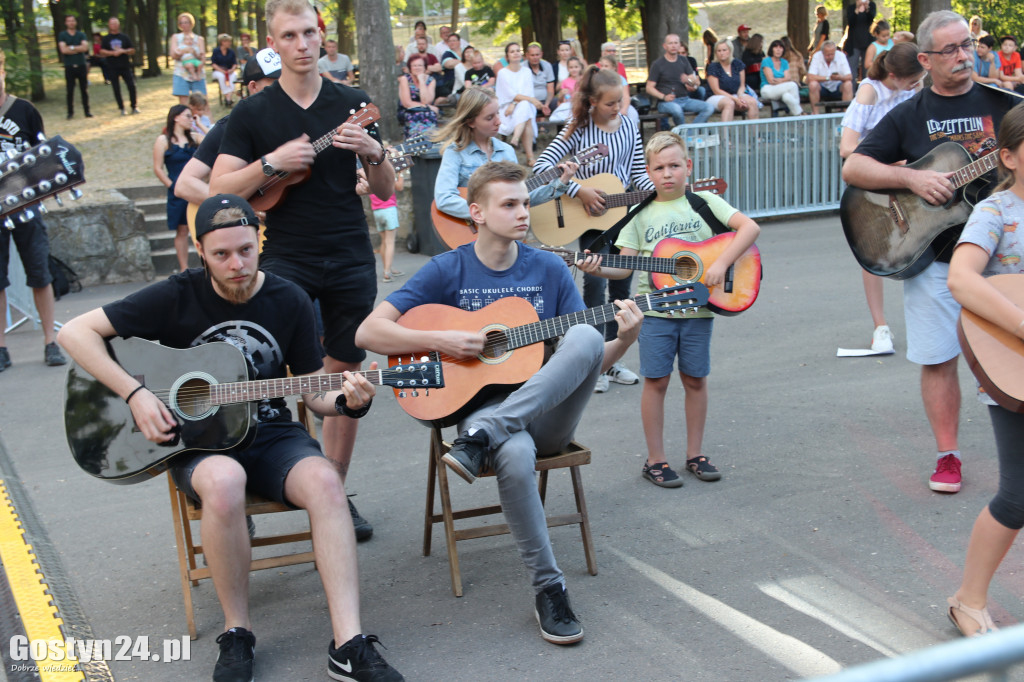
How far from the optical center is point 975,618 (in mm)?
3254

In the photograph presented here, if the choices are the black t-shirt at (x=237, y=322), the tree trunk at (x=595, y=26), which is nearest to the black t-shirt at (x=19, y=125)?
the black t-shirt at (x=237, y=322)

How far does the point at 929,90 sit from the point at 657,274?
1556 mm

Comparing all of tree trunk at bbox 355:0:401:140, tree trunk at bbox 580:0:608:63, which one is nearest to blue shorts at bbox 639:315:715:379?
tree trunk at bbox 355:0:401:140

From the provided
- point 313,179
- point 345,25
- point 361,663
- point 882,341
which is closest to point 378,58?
point 882,341

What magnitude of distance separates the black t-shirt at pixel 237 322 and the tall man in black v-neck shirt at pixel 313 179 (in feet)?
2.14

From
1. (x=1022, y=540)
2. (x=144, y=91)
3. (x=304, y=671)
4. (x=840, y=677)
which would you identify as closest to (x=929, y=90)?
(x=1022, y=540)

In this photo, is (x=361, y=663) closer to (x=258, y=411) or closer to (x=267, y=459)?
(x=267, y=459)

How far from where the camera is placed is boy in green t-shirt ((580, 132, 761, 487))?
15.6ft

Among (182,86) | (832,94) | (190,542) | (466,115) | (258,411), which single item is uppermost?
(182,86)

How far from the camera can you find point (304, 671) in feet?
10.8

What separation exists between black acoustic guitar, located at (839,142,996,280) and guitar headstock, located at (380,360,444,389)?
243cm

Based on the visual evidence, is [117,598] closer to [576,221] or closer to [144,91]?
[576,221]

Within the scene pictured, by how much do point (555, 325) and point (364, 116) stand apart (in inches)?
55.5

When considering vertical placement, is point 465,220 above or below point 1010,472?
above
